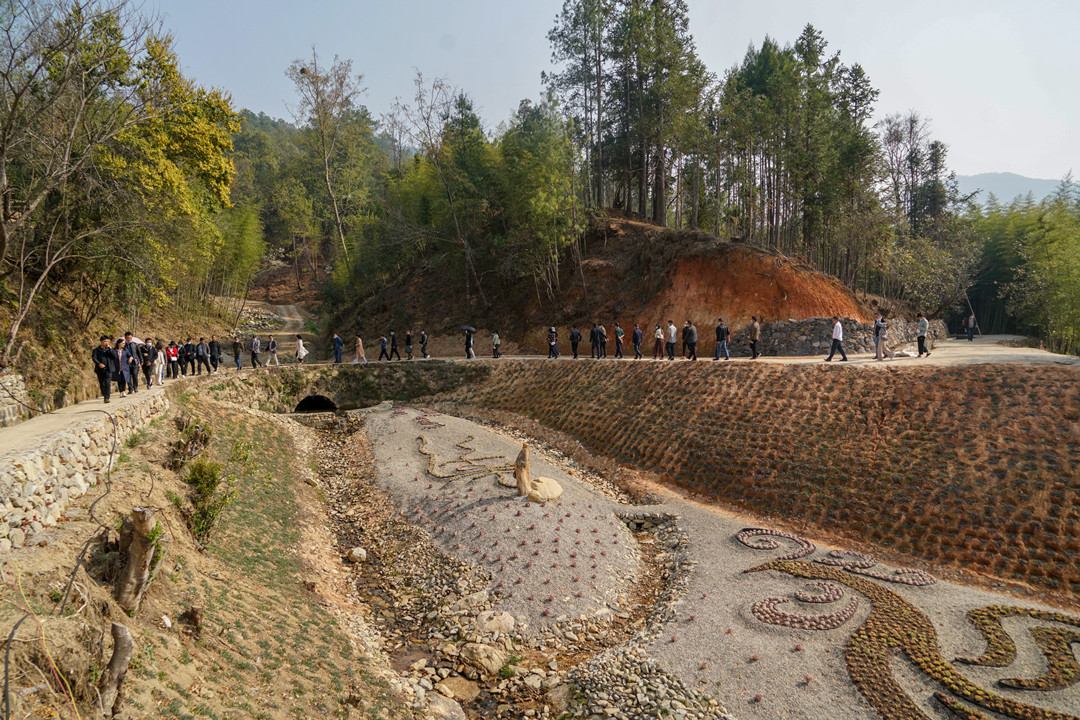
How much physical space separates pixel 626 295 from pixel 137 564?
93.9 ft

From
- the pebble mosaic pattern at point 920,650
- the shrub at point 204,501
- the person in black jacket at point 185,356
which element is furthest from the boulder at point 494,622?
the person in black jacket at point 185,356

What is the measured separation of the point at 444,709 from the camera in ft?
26.5

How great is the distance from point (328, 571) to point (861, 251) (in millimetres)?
35575

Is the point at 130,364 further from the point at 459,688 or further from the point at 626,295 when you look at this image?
the point at 626,295

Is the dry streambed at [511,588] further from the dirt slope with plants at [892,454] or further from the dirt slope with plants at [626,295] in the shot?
the dirt slope with plants at [626,295]

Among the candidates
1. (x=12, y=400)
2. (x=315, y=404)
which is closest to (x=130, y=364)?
(x=12, y=400)

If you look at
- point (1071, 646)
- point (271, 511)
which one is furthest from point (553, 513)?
point (1071, 646)

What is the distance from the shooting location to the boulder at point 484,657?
9.02 metres

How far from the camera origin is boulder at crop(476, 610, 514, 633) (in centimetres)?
983

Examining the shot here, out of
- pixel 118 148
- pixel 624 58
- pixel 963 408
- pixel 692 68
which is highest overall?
pixel 624 58

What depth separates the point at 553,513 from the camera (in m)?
13.5

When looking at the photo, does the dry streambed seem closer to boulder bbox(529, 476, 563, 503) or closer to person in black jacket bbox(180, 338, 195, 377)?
boulder bbox(529, 476, 563, 503)

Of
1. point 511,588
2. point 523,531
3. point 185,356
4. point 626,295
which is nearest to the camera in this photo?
point 511,588

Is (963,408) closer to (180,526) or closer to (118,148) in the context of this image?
(180,526)
